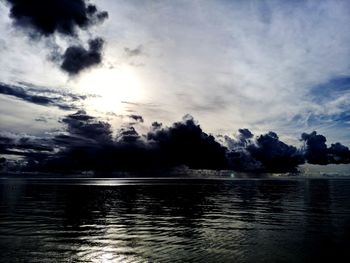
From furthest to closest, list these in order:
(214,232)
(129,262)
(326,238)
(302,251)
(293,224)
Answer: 1. (293,224)
2. (214,232)
3. (326,238)
4. (302,251)
5. (129,262)

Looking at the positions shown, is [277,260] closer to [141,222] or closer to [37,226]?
[141,222]

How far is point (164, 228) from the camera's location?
44.8 m

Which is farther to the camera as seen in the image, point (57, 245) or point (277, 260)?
point (57, 245)

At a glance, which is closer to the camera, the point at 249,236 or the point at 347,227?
the point at 249,236

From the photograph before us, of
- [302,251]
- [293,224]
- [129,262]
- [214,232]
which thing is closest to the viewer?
[129,262]

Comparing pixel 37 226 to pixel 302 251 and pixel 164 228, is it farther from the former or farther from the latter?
pixel 302 251

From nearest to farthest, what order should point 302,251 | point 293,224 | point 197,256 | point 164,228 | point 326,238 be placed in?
point 197,256 < point 302,251 < point 326,238 < point 164,228 < point 293,224

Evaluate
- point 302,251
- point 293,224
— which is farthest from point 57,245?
point 293,224

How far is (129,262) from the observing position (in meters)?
27.1

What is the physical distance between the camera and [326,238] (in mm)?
38375

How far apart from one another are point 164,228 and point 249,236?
1134cm

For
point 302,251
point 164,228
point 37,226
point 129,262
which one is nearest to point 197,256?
point 129,262

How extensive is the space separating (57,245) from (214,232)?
18.0m

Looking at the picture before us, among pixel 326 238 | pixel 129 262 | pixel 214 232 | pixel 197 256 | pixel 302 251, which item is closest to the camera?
pixel 129 262
